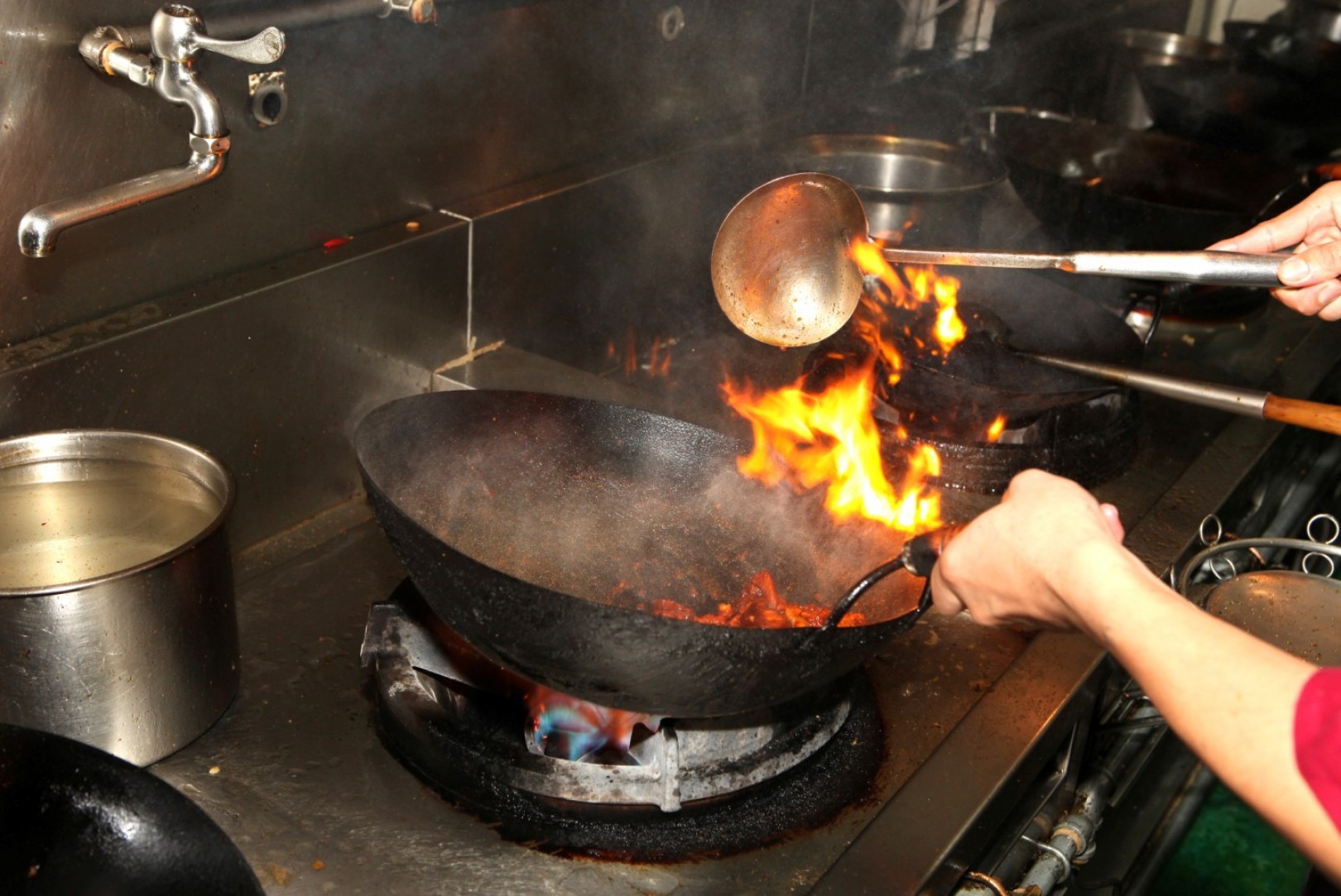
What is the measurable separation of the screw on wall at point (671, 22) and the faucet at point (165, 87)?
3.25ft

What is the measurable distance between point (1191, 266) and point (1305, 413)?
13.4 inches

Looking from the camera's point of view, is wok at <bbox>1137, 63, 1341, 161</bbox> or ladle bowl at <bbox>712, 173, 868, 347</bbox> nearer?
ladle bowl at <bbox>712, 173, 868, 347</bbox>

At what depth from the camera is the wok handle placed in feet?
4.16

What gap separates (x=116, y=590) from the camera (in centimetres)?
113

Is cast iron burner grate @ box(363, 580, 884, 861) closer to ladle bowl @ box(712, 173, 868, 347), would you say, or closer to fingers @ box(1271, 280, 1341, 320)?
ladle bowl @ box(712, 173, 868, 347)

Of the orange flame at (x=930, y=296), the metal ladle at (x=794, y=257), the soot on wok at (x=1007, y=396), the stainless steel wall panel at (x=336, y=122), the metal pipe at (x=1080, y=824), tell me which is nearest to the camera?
the stainless steel wall panel at (x=336, y=122)

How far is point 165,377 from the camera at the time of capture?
1503 millimetres

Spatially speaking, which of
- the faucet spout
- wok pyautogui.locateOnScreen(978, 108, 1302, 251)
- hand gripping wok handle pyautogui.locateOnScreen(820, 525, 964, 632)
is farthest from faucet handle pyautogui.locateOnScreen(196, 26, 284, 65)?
wok pyautogui.locateOnScreen(978, 108, 1302, 251)

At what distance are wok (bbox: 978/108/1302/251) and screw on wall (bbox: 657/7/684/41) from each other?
705mm

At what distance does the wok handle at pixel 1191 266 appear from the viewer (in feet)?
4.16

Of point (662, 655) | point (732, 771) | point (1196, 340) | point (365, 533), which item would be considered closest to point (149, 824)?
point (662, 655)

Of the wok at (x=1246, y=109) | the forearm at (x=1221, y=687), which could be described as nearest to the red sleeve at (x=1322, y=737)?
the forearm at (x=1221, y=687)

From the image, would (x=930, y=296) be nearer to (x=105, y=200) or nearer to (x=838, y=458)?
(x=838, y=458)

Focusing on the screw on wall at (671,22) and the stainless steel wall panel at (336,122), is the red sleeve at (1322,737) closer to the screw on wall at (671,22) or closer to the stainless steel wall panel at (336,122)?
the stainless steel wall panel at (336,122)
